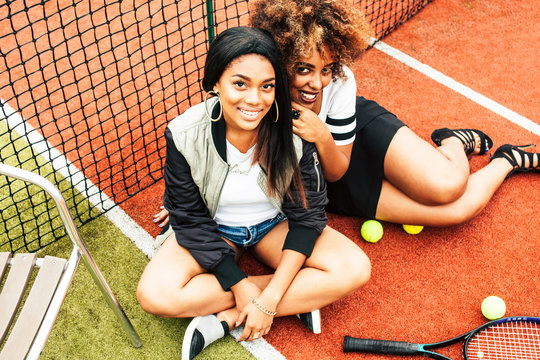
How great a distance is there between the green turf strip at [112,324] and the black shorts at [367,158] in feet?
3.29

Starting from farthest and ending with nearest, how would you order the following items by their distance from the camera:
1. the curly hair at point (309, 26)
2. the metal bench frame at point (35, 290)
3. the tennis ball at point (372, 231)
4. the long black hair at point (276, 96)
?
the tennis ball at point (372, 231), the curly hair at point (309, 26), the long black hair at point (276, 96), the metal bench frame at point (35, 290)

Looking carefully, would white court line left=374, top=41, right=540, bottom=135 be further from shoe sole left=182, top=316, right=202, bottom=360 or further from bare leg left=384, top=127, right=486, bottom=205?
shoe sole left=182, top=316, right=202, bottom=360

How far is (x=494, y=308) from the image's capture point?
→ 9.43ft

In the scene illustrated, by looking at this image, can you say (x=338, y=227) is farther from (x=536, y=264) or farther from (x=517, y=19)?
(x=517, y=19)

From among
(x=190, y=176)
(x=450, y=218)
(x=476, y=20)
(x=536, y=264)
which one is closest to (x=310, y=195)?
(x=190, y=176)

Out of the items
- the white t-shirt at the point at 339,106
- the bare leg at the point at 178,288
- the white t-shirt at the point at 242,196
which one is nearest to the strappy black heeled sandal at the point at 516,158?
the white t-shirt at the point at 339,106

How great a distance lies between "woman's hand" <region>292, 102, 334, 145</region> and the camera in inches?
99.0

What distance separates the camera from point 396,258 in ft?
10.5

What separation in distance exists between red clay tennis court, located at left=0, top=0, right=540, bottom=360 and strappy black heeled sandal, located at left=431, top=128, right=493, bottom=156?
10 centimetres

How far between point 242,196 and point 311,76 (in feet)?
2.00

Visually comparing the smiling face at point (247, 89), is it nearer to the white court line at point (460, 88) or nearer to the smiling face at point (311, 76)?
the smiling face at point (311, 76)

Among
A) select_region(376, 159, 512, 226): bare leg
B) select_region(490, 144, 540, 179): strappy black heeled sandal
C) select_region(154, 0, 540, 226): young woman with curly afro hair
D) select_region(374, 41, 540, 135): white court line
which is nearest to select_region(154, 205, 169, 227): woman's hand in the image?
select_region(154, 0, 540, 226): young woman with curly afro hair

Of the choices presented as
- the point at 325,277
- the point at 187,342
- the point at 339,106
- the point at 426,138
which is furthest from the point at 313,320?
the point at 426,138

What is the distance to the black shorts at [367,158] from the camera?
10.0ft
